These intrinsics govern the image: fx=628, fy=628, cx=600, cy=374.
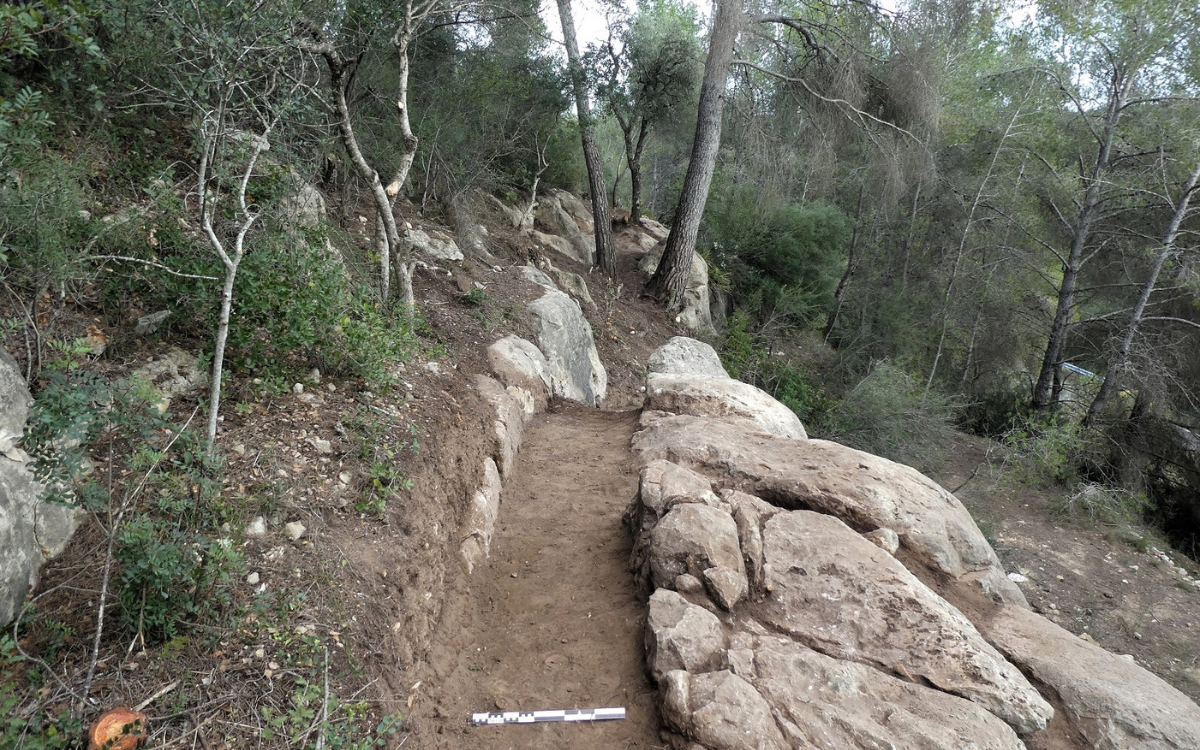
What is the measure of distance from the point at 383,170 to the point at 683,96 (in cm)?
638

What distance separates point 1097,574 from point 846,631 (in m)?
7.18

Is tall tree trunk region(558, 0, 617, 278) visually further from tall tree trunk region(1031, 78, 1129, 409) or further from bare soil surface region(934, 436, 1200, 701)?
tall tree trunk region(1031, 78, 1129, 409)

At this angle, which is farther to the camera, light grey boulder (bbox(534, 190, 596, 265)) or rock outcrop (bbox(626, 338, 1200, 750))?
light grey boulder (bbox(534, 190, 596, 265))

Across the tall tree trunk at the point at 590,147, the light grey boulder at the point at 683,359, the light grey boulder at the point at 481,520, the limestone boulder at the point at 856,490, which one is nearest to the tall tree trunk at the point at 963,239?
the light grey boulder at the point at 683,359

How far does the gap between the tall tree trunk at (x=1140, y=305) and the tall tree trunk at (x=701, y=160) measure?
7043 mm

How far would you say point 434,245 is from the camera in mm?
8070

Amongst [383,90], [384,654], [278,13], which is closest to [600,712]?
[384,654]

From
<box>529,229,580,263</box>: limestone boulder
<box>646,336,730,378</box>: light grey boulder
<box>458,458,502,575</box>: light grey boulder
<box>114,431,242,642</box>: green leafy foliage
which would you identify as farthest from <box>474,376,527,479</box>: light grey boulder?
<box>529,229,580,263</box>: limestone boulder

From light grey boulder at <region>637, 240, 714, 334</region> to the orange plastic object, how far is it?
10485mm

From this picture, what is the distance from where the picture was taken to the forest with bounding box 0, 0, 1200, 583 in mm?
3674

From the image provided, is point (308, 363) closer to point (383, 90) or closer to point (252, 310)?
point (252, 310)

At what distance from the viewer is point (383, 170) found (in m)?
8.07

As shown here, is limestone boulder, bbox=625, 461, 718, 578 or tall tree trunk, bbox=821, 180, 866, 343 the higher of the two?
tall tree trunk, bbox=821, 180, 866, 343

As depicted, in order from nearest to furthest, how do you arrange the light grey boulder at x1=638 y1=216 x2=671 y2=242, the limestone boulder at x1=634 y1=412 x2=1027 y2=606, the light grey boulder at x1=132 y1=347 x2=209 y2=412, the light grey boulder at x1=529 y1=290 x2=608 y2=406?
the light grey boulder at x1=132 y1=347 x2=209 y2=412 < the limestone boulder at x1=634 y1=412 x2=1027 y2=606 < the light grey boulder at x1=529 y1=290 x2=608 y2=406 < the light grey boulder at x1=638 y1=216 x2=671 y2=242
